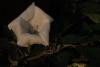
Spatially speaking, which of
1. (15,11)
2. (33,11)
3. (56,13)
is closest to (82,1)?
(56,13)

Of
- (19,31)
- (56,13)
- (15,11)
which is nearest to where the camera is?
(19,31)

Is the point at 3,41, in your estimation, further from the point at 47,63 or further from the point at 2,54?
the point at 47,63

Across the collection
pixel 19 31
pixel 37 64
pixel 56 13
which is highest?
pixel 56 13
